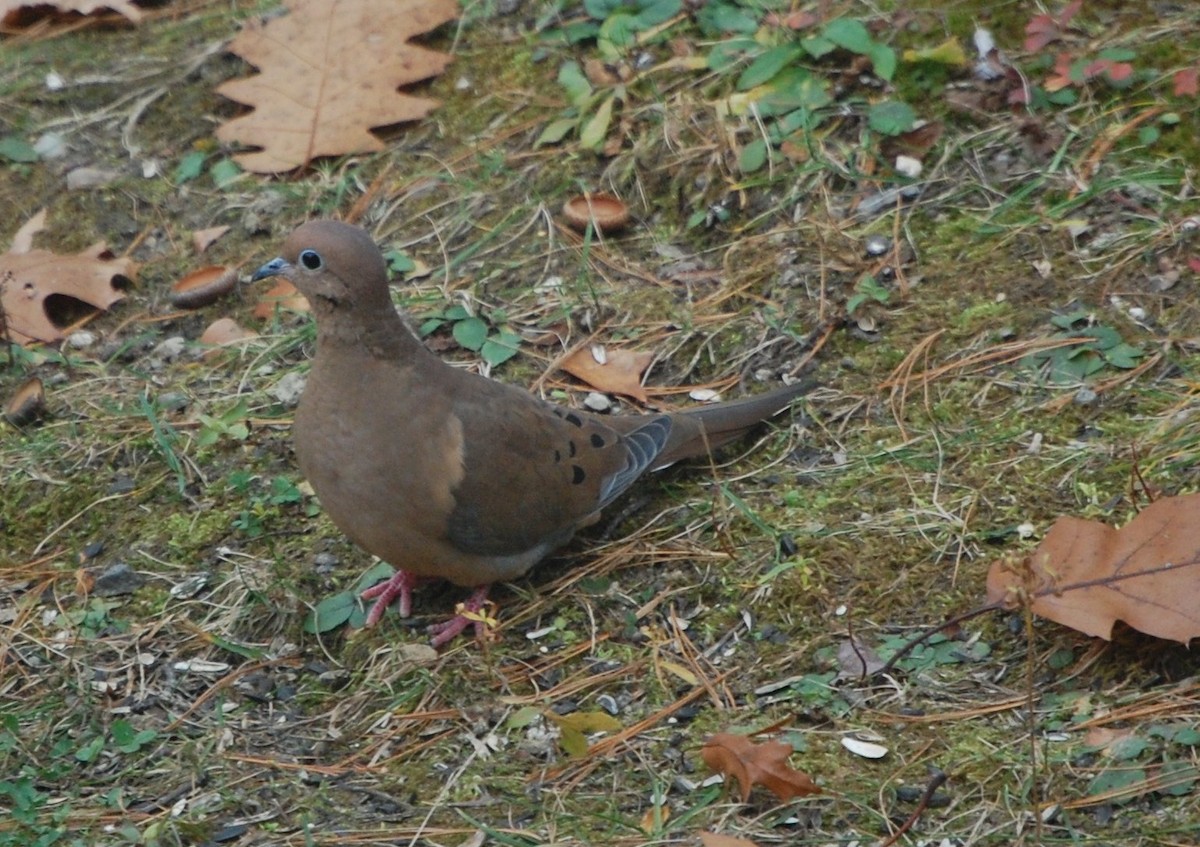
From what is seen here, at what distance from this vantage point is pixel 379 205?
18.3 ft

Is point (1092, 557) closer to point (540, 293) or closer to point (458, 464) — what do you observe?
point (458, 464)

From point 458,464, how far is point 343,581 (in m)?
0.54

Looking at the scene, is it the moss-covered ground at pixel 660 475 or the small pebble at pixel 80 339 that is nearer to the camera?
the moss-covered ground at pixel 660 475

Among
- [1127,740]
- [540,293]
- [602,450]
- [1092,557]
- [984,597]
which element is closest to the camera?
[1127,740]

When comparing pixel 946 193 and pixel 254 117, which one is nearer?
pixel 946 193

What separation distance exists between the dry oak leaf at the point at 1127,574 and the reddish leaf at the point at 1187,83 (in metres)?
1.98

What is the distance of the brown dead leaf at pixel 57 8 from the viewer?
655 cm

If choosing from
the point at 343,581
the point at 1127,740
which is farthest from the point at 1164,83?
the point at 343,581

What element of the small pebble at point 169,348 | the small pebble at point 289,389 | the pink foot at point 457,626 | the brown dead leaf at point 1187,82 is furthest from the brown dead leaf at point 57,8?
the brown dead leaf at point 1187,82

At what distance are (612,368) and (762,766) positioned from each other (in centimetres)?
192

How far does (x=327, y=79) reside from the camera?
580 centimetres

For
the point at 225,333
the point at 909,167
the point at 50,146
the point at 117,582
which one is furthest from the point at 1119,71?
the point at 50,146

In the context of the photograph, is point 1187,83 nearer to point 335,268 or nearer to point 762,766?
point 335,268

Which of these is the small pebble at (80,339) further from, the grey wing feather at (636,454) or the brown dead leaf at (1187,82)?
the brown dead leaf at (1187,82)
